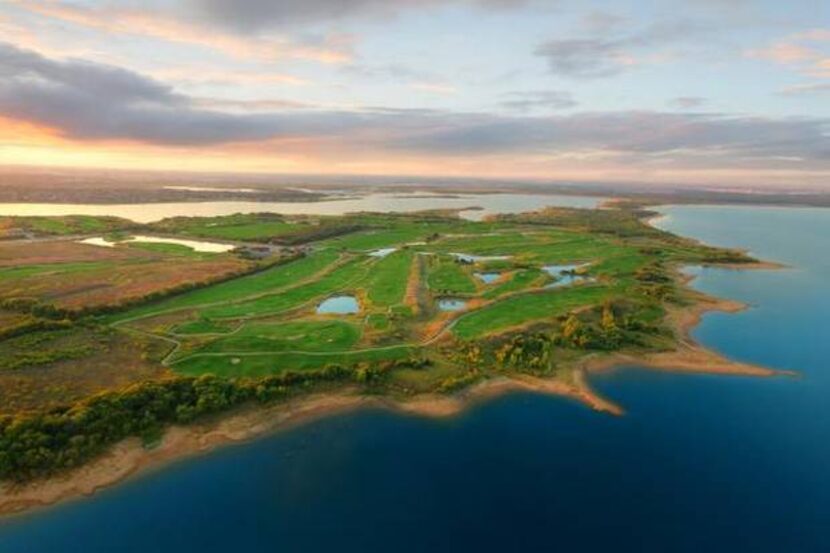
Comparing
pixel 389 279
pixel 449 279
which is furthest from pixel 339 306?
pixel 449 279

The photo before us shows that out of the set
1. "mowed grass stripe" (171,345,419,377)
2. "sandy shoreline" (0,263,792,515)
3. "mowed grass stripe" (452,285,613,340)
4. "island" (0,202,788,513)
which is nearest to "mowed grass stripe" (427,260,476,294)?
"island" (0,202,788,513)

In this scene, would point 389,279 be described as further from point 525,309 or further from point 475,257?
point 475,257

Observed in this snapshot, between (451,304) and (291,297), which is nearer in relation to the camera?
(451,304)

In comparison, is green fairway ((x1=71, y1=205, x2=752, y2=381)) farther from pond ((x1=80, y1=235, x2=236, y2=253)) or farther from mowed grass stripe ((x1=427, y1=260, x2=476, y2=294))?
pond ((x1=80, y1=235, x2=236, y2=253))

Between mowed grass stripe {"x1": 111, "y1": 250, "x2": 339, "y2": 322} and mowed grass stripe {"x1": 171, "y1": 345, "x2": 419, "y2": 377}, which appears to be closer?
mowed grass stripe {"x1": 171, "y1": 345, "x2": 419, "y2": 377}

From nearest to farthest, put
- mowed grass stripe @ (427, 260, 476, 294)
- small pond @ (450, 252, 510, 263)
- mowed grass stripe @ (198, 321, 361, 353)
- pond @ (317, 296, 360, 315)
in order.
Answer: mowed grass stripe @ (198, 321, 361, 353) < pond @ (317, 296, 360, 315) < mowed grass stripe @ (427, 260, 476, 294) < small pond @ (450, 252, 510, 263)

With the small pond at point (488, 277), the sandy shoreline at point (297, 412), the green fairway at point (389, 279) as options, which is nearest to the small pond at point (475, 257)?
the green fairway at point (389, 279)

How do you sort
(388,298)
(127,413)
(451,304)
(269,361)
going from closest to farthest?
(127,413)
(269,361)
(451,304)
(388,298)

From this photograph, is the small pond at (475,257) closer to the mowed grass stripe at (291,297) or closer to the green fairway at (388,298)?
the green fairway at (388,298)
